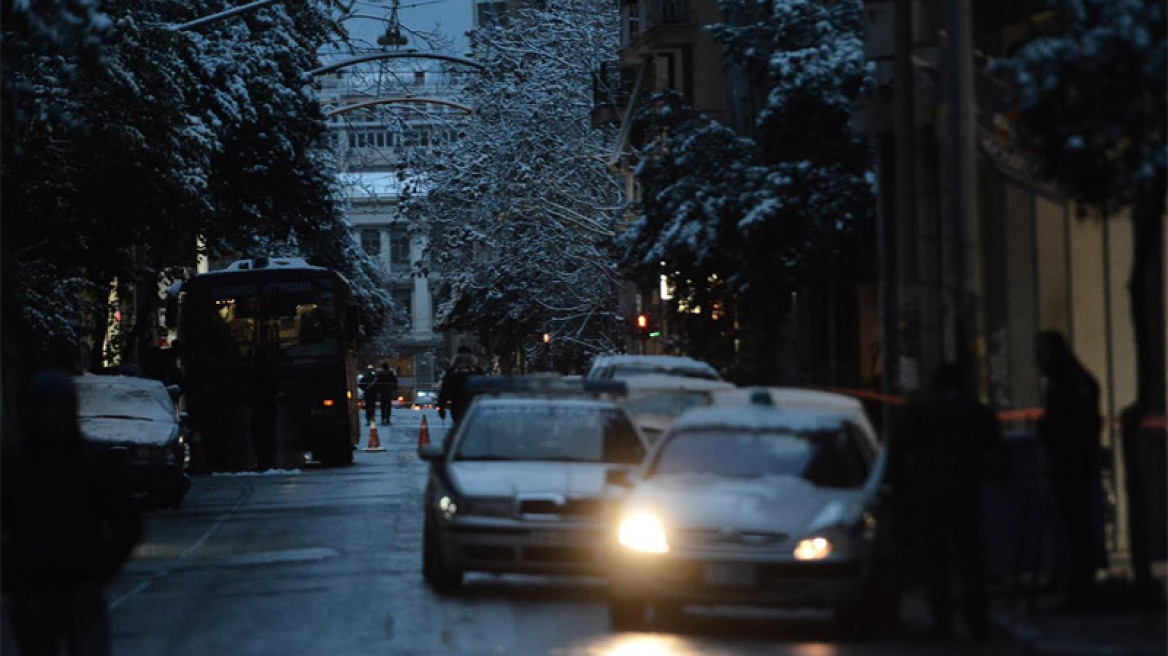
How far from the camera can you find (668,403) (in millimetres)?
27000

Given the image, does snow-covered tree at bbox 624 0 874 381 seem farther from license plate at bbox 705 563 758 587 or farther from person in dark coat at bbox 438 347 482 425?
license plate at bbox 705 563 758 587

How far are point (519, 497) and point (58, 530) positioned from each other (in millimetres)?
8672

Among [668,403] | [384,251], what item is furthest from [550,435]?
[384,251]

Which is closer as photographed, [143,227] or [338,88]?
[143,227]

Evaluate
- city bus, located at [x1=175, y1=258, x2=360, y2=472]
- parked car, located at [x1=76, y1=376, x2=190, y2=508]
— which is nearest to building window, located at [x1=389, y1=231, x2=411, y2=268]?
city bus, located at [x1=175, y1=258, x2=360, y2=472]

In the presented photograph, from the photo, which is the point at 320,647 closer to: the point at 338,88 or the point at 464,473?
the point at 464,473

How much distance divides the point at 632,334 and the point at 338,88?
36797mm

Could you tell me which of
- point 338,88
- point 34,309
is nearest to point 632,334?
point 34,309

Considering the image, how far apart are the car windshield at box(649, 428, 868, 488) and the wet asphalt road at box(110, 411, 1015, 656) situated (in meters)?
0.99

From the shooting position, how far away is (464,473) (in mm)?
18734

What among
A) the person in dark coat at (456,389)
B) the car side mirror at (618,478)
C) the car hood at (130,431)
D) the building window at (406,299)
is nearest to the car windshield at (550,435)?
the car side mirror at (618,478)

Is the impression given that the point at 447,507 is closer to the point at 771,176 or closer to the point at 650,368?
the point at 650,368

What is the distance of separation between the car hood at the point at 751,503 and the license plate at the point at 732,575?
0.25 m

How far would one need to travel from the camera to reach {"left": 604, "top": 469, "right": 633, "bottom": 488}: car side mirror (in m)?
17.9
